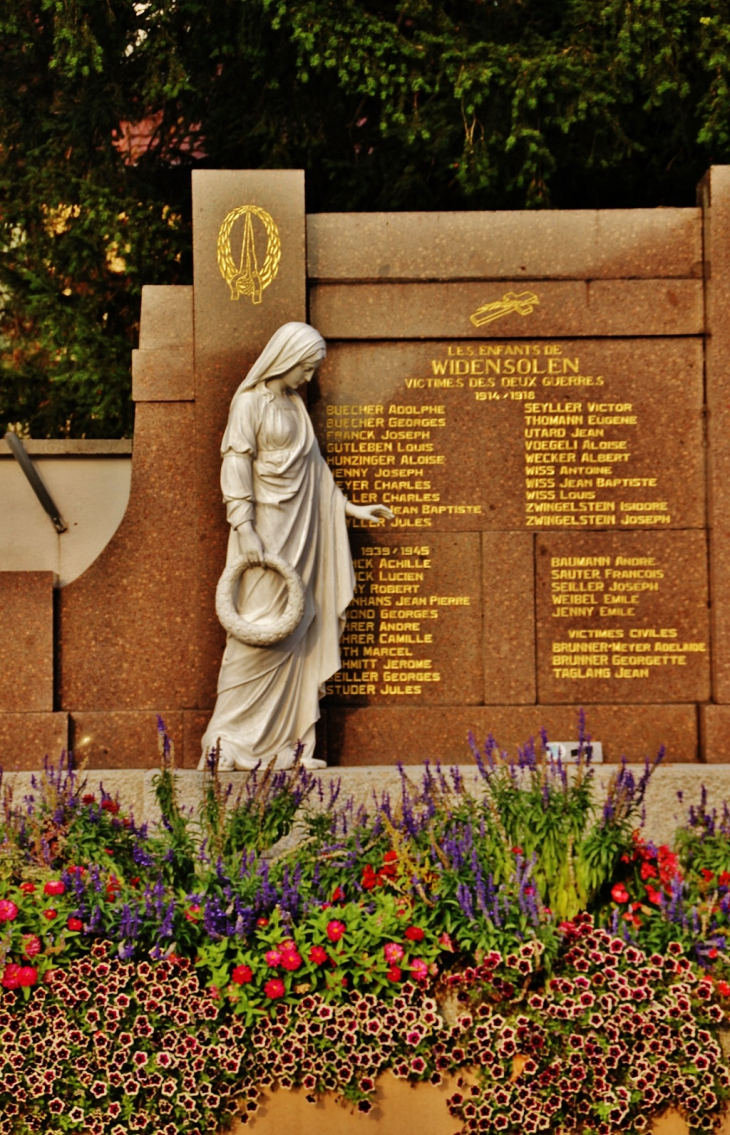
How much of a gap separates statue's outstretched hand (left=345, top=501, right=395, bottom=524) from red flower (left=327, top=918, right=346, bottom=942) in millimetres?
4121

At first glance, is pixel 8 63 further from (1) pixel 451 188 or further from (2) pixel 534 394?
(2) pixel 534 394

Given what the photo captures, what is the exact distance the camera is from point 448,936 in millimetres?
5316

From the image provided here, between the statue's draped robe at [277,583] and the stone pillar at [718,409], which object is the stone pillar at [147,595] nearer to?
the statue's draped robe at [277,583]

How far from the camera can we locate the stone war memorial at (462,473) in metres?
9.50

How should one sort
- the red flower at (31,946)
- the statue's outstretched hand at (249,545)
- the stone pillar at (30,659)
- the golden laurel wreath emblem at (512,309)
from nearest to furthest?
the red flower at (31,946) < the statue's outstretched hand at (249,545) < the stone pillar at (30,659) < the golden laurel wreath emblem at (512,309)

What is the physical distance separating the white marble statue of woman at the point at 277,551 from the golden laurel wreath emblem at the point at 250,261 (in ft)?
2.18

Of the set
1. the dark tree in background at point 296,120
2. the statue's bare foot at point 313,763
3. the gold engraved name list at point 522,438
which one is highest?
the dark tree in background at point 296,120

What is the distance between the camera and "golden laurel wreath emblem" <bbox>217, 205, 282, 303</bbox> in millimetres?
9531

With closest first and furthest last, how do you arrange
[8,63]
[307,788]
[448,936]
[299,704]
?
[448,936], [307,788], [299,704], [8,63]

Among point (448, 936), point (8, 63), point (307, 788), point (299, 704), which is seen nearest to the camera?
point (448, 936)

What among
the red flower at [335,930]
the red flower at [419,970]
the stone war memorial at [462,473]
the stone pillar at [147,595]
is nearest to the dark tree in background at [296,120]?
the stone war memorial at [462,473]

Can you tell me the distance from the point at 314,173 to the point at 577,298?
4858 mm

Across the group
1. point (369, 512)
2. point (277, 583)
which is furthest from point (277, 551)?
point (369, 512)

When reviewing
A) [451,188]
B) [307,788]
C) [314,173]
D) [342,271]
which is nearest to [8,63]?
[314,173]
